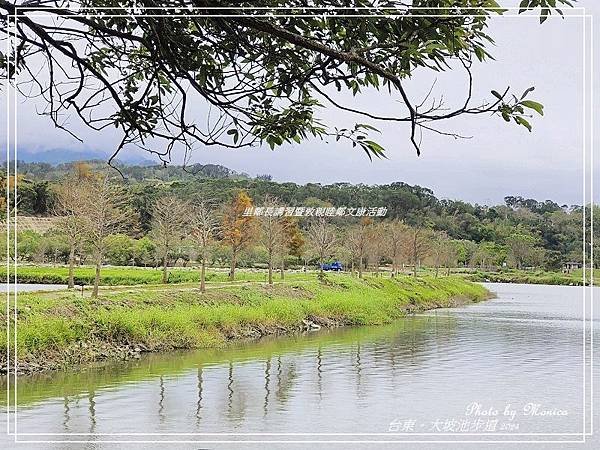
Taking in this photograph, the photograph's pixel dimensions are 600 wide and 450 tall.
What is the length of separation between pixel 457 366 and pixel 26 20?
12.0 ft

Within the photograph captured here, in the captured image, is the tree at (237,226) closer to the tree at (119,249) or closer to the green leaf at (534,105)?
the tree at (119,249)

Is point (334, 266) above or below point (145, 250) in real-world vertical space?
below

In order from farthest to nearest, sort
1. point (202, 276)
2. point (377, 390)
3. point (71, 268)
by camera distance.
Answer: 1. point (202, 276)
2. point (71, 268)
3. point (377, 390)

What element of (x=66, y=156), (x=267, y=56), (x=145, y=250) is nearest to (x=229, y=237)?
(x=145, y=250)

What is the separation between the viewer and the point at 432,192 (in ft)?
11.0

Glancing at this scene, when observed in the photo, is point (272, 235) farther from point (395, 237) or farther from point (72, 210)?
point (72, 210)

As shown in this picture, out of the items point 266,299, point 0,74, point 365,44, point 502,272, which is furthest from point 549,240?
point 266,299

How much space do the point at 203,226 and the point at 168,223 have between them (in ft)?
1.92

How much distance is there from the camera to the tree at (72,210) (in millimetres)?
5121

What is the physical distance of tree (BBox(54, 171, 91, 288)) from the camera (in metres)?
5.12

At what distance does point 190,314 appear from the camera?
280 inches

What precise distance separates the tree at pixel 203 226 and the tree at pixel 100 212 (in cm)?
60

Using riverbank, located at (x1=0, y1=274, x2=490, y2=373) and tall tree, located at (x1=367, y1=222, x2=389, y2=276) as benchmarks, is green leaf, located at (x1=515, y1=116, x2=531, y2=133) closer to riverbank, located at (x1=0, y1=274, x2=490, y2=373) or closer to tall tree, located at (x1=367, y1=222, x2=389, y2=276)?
tall tree, located at (x1=367, y1=222, x2=389, y2=276)

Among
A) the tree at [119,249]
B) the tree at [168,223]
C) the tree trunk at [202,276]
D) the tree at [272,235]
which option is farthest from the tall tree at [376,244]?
the tree at [119,249]
